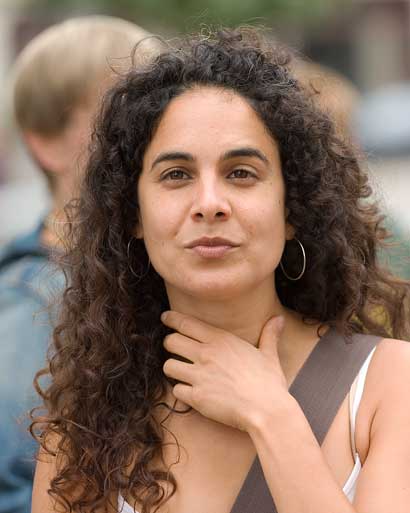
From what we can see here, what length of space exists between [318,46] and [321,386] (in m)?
26.2

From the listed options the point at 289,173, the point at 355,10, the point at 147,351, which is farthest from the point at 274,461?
the point at 355,10

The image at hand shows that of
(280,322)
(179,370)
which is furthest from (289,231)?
(179,370)

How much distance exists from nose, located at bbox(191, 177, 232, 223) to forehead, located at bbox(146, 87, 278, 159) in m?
0.09

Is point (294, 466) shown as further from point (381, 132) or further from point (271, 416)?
point (381, 132)

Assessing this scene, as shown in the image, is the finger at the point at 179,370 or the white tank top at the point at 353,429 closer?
the white tank top at the point at 353,429

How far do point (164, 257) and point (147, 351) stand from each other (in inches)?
13.9

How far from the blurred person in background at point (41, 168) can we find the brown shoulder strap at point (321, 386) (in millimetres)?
988

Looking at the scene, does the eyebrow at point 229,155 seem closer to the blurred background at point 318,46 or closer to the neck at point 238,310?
the neck at point 238,310

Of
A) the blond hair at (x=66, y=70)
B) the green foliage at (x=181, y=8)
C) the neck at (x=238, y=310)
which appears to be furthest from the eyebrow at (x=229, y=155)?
the green foliage at (x=181, y=8)

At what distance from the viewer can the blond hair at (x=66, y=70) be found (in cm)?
392

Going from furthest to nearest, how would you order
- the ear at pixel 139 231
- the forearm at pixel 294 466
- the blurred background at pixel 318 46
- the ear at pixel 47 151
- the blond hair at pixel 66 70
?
the blurred background at pixel 318 46, the ear at pixel 47 151, the blond hair at pixel 66 70, the ear at pixel 139 231, the forearm at pixel 294 466

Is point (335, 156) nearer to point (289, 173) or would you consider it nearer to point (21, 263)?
point (289, 173)

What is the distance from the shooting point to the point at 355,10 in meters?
28.3

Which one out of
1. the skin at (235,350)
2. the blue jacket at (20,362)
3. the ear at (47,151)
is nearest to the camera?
the skin at (235,350)
